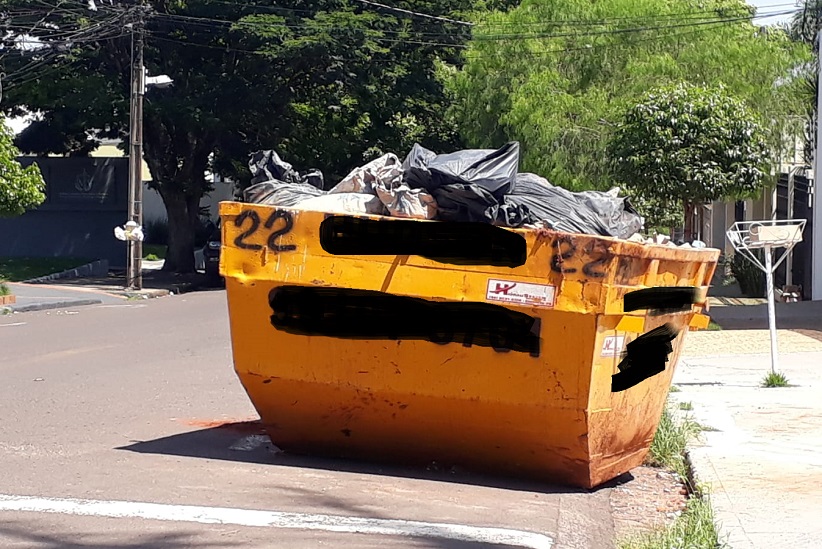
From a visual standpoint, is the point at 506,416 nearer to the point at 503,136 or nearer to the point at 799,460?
the point at 799,460

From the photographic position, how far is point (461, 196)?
→ 676 cm

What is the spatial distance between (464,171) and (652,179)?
527 inches

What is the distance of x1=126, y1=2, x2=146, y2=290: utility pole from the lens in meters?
30.0

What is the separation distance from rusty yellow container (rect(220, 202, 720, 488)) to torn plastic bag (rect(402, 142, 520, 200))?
49 centimetres

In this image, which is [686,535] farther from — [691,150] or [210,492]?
[691,150]

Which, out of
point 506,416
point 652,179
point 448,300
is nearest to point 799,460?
point 506,416

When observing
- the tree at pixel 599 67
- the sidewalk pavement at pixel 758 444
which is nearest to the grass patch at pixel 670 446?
the sidewalk pavement at pixel 758 444

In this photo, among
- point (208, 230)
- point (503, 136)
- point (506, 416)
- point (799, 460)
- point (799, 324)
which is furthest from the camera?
point (208, 230)

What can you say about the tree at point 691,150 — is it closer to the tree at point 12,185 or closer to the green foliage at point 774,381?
the green foliage at point 774,381

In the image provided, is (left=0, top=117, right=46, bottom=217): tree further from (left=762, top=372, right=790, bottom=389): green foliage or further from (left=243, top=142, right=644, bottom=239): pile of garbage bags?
(left=243, top=142, right=644, bottom=239): pile of garbage bags

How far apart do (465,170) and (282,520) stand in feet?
7.77

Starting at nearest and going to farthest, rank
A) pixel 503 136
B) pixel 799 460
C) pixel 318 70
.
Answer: pixel 799 460
pixel 503 136
pixel 318 70

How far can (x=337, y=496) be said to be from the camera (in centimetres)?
661

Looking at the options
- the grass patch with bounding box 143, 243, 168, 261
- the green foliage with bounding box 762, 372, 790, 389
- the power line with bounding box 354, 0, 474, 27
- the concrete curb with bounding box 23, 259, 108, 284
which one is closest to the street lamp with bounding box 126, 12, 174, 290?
the concrete curb with bounding box 23, 259, 108, 284
